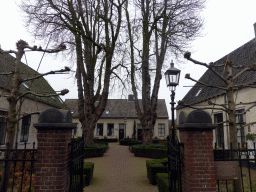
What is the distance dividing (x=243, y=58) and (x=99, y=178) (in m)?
11.4

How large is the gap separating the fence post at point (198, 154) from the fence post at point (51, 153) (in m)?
2.09

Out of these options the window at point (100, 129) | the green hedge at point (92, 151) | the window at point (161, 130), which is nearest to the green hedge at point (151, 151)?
the green hedge at point (92, 151)

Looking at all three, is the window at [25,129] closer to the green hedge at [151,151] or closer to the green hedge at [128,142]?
the green hedge at [151,151]

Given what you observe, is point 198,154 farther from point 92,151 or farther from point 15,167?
point 92,151

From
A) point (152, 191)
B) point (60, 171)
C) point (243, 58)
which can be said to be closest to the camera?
point (60, 171)

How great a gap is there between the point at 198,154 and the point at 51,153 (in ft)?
8.17

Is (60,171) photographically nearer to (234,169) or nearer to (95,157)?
(234,169)

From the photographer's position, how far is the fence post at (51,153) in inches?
119

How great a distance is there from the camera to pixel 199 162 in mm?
3123

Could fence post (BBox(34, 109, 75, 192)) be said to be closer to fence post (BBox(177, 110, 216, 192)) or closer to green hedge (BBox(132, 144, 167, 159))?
fence post (BBox(177, 110, 216, 192))

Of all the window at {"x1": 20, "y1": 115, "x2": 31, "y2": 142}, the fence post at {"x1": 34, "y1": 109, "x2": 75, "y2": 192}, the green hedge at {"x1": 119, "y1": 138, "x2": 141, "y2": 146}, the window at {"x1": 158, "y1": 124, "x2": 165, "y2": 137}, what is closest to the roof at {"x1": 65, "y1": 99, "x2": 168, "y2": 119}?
the window at {"x1": 158, "y1": 124, "x2": 165, "y2": 137}

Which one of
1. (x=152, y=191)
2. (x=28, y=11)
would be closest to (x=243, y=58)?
(x=152, y=191)

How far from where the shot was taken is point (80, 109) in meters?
12.5

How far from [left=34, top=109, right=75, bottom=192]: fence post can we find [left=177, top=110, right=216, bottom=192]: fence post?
6.84 feet
